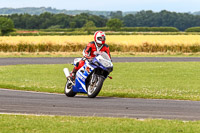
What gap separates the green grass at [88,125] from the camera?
8328mm

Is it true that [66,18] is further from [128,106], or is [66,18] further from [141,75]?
[128,106]

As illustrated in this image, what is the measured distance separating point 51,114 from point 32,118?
36.1 inches

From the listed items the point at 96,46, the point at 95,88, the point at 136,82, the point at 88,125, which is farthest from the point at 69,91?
the point at 136,82

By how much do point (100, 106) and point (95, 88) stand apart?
1.51m

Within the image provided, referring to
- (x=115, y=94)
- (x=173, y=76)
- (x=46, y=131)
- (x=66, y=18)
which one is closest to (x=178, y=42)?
(x=173, y=76)

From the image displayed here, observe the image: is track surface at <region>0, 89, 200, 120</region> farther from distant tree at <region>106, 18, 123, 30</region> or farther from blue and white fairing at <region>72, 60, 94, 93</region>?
distant tree at <region>106, 18, 123, 30</region>

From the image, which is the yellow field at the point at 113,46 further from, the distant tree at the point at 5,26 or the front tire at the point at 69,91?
the distant tree at the point at 5,26

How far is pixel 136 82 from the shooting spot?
2050 cm

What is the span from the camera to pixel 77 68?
14352 mm

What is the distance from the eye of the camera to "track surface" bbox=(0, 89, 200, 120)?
10672 mm

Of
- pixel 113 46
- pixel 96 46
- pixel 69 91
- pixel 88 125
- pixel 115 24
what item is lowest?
pixel 115 24

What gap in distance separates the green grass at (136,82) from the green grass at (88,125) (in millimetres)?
5142

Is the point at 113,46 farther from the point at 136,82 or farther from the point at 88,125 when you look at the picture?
the point at 88,125

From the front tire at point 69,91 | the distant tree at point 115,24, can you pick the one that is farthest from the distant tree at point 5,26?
the front tire at point 69,91
